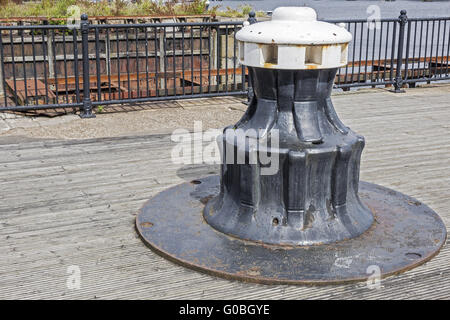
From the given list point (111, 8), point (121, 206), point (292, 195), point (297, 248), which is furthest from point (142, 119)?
point (111, 8)

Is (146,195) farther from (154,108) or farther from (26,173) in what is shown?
(154,108)

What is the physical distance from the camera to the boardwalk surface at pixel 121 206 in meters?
3.42

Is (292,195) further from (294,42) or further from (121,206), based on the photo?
(121,206)

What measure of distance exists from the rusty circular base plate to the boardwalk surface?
2.7 inches

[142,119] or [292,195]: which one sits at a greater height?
[292,195]

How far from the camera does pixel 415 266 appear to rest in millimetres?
3684

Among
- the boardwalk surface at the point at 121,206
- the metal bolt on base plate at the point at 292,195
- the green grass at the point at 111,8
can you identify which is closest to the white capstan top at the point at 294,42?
the metal bolt on base plate at the point at 292,195

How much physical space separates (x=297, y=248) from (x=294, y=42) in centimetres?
132

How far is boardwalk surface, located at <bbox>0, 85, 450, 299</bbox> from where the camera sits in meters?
3.42

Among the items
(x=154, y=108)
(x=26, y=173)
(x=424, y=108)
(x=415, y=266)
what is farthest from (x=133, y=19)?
(x=415, y=266)

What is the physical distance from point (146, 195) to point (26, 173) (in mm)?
1385

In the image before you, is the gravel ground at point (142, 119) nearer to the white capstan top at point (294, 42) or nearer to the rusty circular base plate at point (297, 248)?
the rusty circular base plate at point (297, 248)

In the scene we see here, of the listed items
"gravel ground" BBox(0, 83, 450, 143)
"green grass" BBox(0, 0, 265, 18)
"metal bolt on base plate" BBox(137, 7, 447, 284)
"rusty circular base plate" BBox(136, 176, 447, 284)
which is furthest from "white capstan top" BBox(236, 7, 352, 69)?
"green grass" BBox(0, 0, 265, 18)

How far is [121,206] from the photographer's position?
4836mm
